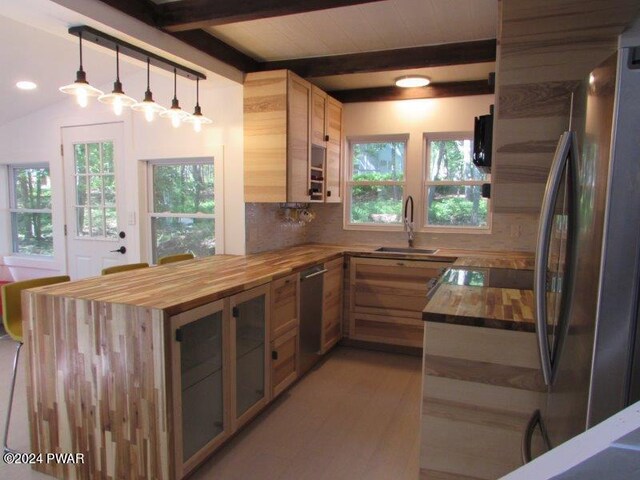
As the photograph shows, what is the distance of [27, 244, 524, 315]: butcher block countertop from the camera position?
1939mm

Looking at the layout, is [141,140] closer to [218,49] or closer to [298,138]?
[218,49]

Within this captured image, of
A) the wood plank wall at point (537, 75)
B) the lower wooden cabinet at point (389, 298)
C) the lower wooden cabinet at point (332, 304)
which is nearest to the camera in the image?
the wood plank wall at point (537, 75)

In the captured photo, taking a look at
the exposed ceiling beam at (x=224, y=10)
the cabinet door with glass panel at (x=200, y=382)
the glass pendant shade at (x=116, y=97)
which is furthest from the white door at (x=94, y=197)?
the cabinet door with glass panel at (x=200, y=382)

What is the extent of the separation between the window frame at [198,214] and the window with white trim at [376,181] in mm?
1550

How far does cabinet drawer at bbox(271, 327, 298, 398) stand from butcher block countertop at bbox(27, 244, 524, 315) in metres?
0.46

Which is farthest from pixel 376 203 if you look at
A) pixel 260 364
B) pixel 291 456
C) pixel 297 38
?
pixel 291 456

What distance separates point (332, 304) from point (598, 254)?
285 centimetres

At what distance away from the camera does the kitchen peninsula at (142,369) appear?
1.82 metres

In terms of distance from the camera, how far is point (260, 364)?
2604 mm

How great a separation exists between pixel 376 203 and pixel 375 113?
93cm

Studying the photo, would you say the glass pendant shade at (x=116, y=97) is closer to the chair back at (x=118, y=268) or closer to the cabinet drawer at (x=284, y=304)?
the chair back at (x=118, y=268)

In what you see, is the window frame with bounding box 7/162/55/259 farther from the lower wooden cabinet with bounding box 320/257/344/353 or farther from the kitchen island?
the kitchen island

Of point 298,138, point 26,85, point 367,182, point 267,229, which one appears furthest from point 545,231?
point 26,85

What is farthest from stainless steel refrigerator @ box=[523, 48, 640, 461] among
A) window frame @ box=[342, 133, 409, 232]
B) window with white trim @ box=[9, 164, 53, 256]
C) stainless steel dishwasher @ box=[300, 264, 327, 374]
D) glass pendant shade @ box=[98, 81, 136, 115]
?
window with white trim @ box=[9, 164, 53, 256]
